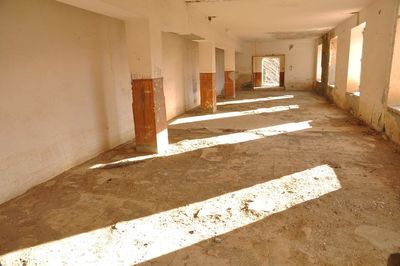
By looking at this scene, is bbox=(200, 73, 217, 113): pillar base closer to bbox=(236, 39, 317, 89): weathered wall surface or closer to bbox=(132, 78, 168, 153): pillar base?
bbox=(132, 78, 168, 153): pillar base

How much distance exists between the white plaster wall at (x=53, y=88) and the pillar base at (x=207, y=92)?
4.10 metres

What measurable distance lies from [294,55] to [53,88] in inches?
619

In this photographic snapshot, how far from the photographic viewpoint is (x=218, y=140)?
6266 mm

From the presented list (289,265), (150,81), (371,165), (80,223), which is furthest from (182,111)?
(289,265)

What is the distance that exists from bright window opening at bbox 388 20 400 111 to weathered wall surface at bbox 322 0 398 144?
0.08 m

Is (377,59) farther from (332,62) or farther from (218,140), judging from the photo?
(332,62)

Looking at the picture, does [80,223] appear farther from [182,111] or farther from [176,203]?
[182,111]

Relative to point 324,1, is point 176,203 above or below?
below

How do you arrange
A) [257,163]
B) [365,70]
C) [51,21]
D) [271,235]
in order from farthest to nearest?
[365,70]
[257,163]
[51,21]
[271,235]

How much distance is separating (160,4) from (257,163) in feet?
10.7

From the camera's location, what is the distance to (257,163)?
4.78 meters

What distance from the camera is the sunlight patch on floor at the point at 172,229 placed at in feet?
8.52

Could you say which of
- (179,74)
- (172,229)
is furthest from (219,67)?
(172,229)

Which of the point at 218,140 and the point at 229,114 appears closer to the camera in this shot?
the point at 218,140
